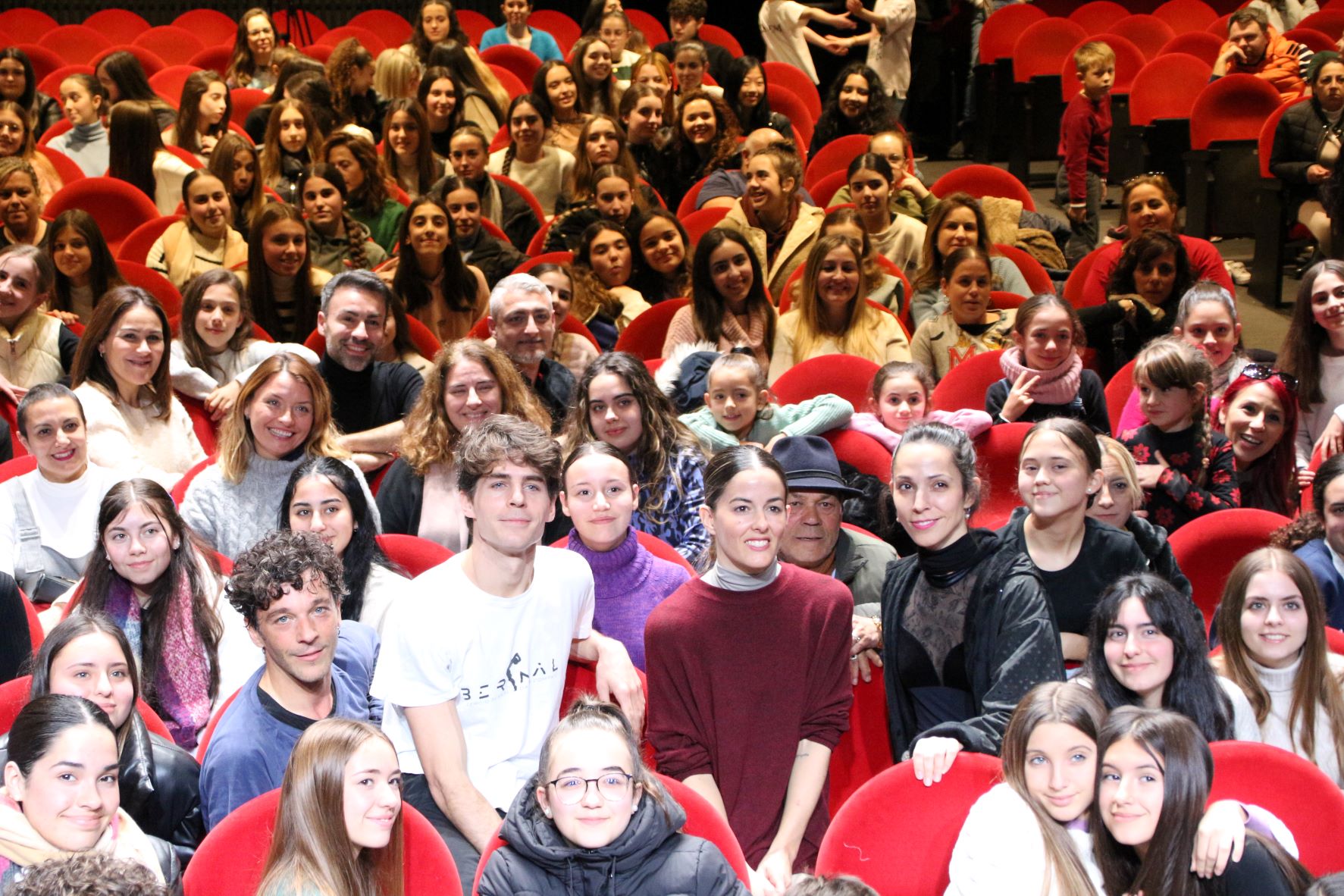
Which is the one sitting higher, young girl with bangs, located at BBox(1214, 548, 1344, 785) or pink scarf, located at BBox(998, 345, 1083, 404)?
pink scarf, located at BBox(998, 345, 1083, 404)

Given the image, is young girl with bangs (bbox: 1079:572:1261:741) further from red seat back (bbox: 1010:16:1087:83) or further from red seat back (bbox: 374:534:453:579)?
red seat back (bbox: 1010:16:1087:83)

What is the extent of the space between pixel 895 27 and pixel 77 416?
5.14 metres

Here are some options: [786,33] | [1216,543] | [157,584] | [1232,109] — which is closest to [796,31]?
[786,33]

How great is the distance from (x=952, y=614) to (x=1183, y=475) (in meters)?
1.23

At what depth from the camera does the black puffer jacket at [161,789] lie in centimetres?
231

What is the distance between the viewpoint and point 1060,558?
282 cm

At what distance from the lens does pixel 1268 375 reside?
3783mm

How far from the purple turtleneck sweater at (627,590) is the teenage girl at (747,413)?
679mm

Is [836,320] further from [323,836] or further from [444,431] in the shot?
[323,836]

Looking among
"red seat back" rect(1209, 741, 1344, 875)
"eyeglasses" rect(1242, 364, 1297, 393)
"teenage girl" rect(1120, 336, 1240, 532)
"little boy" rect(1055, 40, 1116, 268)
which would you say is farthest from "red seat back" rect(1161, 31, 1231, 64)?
"red seat back" rect(1209, 741, 1344, 875)

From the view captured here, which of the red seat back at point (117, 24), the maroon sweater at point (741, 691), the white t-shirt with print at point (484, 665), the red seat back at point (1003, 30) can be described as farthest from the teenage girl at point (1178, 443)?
the red seat back at point (117, 24)

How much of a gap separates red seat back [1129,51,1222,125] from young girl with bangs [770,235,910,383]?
10.6 feet

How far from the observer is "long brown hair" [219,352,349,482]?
128 inches

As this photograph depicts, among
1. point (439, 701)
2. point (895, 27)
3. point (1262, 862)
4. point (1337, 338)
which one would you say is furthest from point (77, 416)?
point (895, 27)
